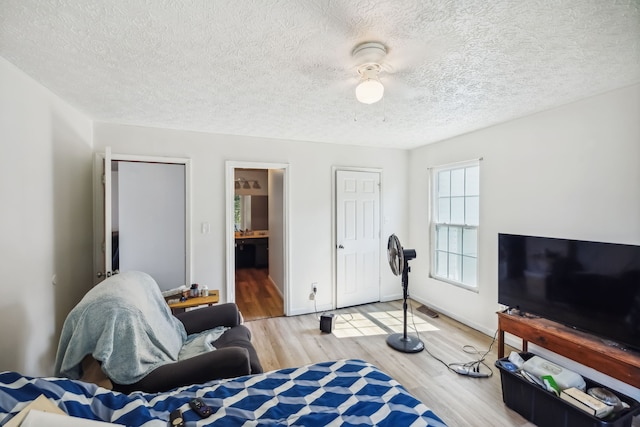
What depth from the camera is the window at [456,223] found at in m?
3.48

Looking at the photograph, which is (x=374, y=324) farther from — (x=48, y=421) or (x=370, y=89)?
(x=48, y=421)

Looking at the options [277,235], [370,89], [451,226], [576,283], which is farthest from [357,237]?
[370,89]

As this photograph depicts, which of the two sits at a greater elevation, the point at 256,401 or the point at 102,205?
the point at 102,205

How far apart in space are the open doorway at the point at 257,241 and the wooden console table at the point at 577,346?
2615 mm

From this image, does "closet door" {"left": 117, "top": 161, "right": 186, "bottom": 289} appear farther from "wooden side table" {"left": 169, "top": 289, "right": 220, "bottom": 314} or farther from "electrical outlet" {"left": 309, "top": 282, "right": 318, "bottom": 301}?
"electrical outlet" {"left": 309, "top": 282, "right": 318, "bottom": 301}

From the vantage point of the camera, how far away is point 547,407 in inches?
73.7

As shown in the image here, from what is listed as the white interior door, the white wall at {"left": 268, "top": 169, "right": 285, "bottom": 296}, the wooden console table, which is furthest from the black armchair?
the white wall at {"left": 268, "top": 169, "right": 285, "bottom": 296}

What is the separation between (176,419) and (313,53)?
6.41 ft

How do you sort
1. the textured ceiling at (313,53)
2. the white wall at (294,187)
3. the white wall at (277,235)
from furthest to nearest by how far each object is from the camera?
1. the white wall at (277,235)
2. the white wall at (294,187)
3. the textured ceiling at (313,53)

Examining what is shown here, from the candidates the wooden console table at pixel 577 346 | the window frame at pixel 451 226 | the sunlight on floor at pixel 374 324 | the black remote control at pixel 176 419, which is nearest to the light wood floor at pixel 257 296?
the sunlight on floor at pixel 374 324

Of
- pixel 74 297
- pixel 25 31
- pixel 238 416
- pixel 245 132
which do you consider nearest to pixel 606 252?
pixel 238 416

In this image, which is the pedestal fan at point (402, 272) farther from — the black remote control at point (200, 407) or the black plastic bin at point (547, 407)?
the black remote control at point (200, 407)

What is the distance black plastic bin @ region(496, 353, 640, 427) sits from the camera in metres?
1.66

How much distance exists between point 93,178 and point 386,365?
348 cm
